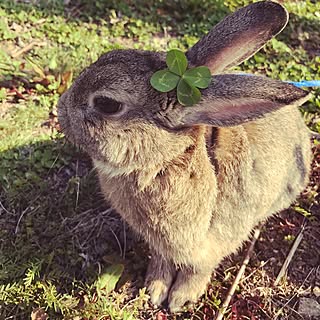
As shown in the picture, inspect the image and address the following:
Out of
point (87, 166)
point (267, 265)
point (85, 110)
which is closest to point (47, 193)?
point (87, 166)

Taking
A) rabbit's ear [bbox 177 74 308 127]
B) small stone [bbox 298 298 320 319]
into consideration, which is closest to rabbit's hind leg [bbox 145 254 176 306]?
small stone [bbox 298 298 320 319]

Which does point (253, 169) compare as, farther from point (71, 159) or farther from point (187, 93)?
point (71, 159)

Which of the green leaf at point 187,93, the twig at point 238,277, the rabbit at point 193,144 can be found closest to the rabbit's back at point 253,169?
the rabbit at point 193,144

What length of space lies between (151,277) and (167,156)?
1.01m

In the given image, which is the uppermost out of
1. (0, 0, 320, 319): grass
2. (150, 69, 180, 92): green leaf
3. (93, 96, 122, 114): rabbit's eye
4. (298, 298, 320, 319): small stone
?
(150, 69, 180, 92): green leaf

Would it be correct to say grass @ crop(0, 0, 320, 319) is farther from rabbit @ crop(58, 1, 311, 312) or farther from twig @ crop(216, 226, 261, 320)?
rabbit @ crop(58, 1, 311, 312)

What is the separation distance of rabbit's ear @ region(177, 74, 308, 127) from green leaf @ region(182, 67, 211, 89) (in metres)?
0.03

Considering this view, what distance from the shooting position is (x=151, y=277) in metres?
3.46

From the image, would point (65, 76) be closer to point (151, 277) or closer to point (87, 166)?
point (87, 166)

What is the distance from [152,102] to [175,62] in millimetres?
213

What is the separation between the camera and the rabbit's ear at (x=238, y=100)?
7.68 feet

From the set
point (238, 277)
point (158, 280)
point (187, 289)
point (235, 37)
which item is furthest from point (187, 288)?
point (235, 37)

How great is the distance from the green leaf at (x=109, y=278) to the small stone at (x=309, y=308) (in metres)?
1.07

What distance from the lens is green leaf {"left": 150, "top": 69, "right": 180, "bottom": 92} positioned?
254 cm
